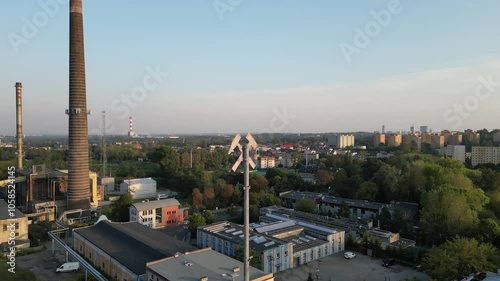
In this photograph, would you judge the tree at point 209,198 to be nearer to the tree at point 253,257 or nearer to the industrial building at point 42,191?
the industrial building at point 42,191

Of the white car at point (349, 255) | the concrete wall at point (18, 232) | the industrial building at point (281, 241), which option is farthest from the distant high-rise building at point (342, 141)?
the concrete wall at point (18, 232)

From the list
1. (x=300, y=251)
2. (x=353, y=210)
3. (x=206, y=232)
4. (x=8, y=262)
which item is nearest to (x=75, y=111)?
(x=8, y=262)

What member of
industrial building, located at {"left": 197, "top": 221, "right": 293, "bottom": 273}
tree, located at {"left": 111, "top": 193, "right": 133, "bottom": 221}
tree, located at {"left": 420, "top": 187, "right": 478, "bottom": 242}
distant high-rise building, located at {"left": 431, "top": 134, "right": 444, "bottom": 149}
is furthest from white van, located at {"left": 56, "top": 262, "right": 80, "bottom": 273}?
distant high-rise building, located at {"left": 431, "top": 134, "right": 444, "bottom": 149}

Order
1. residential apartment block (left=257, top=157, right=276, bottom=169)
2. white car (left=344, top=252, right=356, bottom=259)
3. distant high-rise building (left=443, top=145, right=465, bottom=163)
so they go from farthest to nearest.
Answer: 1. residential apartment block (left=257, top=157, right=276, bottom=169)
2. distant high-rise building (left=443, top=145, right=465, bottom=163)
3. white car (left=344, top=252, right=356, bottom=259)

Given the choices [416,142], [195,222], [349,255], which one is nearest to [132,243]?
[195,222]

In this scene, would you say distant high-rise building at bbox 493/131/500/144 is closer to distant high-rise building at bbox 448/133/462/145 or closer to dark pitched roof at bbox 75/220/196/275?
distant high-rise building at bbox 448/133/462/145

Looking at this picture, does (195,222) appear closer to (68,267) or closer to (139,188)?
(68,267)

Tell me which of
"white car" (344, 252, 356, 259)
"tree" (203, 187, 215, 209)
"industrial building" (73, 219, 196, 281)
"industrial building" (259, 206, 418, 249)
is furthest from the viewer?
"tree" (203, 187, 215, 209)
